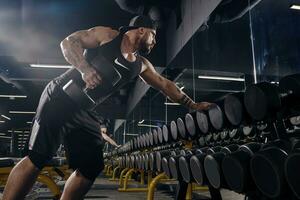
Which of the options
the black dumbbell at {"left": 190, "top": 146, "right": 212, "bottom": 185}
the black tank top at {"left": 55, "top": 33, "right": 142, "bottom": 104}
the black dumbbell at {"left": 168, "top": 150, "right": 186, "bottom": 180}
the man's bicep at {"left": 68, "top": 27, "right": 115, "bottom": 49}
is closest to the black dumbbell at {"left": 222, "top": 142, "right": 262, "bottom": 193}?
the black dumbbell at {"left": 190, "top": 146, "right": 212, "bottom": 185}

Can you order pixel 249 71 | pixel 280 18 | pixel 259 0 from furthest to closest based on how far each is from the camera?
pixel 249 71, pixel 280 18, pixel 259 0

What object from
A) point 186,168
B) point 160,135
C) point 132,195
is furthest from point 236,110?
point 132,195

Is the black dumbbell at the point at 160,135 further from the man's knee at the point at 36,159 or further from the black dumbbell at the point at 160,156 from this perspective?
the man's knee at the point at 36,159

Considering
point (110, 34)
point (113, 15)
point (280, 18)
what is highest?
point (113, 15)

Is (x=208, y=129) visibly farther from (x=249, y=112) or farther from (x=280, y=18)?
(x=280, y=18)

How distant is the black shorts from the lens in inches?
59.4

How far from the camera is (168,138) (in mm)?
2395

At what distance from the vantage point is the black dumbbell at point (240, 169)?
3.86 ft

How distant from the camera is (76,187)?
1546mm

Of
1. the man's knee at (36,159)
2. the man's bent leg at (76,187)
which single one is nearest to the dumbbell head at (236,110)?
the man's bent leg at (76,187)

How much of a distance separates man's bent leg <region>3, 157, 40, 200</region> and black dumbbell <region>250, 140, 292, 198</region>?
36.9 inches

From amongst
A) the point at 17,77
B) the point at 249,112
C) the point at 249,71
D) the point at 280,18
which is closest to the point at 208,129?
the point at 249,112

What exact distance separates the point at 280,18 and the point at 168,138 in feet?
5.52

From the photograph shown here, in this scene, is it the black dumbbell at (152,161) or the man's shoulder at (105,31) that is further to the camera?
the black dumbbell at (152,161)
